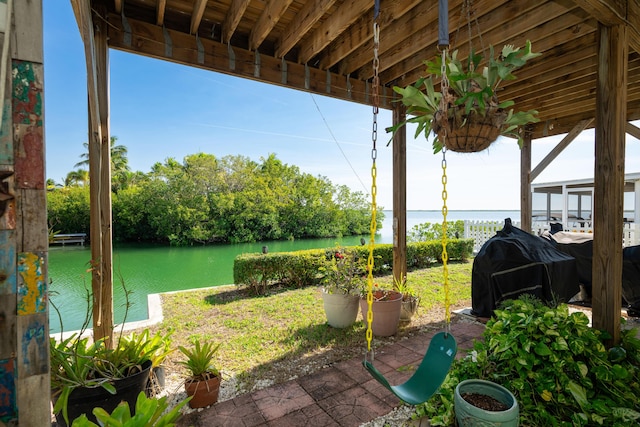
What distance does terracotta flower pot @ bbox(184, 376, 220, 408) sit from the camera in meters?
1.91

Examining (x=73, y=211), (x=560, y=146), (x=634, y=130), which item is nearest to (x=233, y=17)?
(x=560, y=146)

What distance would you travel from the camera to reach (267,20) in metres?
2.43

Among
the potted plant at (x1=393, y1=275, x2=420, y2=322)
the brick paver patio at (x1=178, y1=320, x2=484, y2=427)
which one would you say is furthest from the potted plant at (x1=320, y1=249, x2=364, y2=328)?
the brick paver patio at (x1=178, y1=320, x2=484, y2=427)

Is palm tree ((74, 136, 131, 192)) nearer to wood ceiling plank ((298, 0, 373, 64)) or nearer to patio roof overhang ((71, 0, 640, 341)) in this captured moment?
patio roof overhang ((71, 0, 640, 341))

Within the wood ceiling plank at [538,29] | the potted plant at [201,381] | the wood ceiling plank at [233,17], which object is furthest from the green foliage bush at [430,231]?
the potted plant at [201,381]

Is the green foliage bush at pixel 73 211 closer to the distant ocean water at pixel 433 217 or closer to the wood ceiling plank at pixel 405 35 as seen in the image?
the distant ocean water at pixel 433 217

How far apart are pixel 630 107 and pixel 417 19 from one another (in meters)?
4.22

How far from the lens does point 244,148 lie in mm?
18766

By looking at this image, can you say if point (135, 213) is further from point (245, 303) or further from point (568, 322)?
point (568, 322)

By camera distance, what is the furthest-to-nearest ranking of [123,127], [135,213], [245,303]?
[123,127], [135,213], [245,303]

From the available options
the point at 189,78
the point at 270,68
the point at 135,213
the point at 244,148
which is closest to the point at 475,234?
the point at 270,68

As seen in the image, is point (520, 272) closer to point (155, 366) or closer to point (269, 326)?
point (269, 326)

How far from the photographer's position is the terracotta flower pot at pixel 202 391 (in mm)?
1909

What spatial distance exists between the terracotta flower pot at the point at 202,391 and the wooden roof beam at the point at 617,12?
10.5 ft
